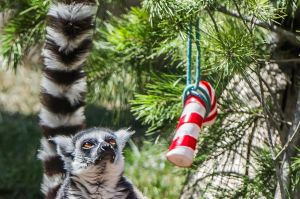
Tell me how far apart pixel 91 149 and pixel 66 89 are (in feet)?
1.22

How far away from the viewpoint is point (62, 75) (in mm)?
2932

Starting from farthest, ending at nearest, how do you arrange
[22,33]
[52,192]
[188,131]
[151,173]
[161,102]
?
A: [151,173]
[22,33]
[161,102]
[52,192]
[188,131]

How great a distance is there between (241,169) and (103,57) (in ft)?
2.43

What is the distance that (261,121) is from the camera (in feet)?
11.0

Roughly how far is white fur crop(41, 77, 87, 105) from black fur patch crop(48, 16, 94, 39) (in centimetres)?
18

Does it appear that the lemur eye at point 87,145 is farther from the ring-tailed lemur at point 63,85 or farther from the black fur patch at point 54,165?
the black fur patch at point 54,165

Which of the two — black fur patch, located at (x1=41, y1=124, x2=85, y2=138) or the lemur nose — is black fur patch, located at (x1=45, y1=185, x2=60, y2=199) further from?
the lemur nose

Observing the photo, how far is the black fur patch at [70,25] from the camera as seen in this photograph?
9.39 feet

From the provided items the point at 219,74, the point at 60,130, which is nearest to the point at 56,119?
the point at 60,130

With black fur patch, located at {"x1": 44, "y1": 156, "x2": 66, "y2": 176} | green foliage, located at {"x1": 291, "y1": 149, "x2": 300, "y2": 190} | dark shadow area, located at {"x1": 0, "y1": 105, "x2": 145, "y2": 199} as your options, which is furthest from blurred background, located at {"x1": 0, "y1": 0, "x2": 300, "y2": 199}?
dark shadow area, located at {"x1": 0, "y1": 105, "x2": 145, "y2": 199}

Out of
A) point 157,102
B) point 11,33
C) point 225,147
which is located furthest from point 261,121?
point 11,33

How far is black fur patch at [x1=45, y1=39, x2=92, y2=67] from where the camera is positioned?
9.50 feet

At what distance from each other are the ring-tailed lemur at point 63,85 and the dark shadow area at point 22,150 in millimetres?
1846

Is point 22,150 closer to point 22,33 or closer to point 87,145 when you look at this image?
point 22,33
